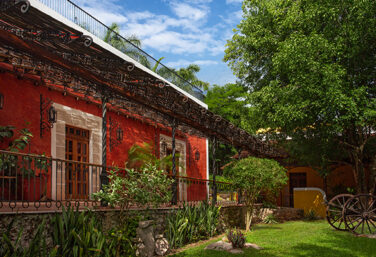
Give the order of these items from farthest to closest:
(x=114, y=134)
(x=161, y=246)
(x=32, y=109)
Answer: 1. (x=114, y=134)
2. (x=32, y=109)
3. (x=161, y=246)

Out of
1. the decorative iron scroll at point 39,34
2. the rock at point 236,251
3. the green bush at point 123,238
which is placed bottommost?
the rock at point 236,251

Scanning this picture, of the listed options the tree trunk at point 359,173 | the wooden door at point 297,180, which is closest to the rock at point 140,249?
the tree trunk at point 359,173

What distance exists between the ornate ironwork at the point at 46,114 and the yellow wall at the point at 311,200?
36.4ft

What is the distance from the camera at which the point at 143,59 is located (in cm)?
1396

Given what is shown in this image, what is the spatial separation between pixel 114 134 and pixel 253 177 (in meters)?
4.42

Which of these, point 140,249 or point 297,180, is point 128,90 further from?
point 297,180

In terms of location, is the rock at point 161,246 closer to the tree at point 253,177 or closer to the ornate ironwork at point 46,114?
the ornate ironwork at point 46,114

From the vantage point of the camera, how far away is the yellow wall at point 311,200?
15222 millimetres

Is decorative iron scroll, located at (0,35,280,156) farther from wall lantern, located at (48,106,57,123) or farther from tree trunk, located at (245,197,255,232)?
tree trunk, located at (245,197,255,232)

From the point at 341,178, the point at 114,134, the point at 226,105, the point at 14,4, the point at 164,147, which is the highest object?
the point at 226,105

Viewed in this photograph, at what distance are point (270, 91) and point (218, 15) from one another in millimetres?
144970

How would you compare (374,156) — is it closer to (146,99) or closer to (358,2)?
(358,2)

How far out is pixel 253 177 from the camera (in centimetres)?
1123

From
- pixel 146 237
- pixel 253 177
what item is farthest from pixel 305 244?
pixel 146 237
